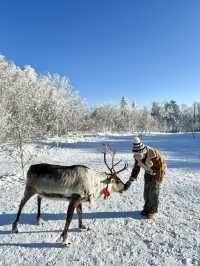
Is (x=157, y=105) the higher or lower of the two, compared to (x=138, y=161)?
higher

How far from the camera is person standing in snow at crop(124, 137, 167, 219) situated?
8.39 meters

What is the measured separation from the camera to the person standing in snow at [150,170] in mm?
8391

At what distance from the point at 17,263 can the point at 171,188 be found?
7.55 meters

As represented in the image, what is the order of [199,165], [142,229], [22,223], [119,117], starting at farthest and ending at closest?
[119,117], [199,165], [22,223], [142,229]

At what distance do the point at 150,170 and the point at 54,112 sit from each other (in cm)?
4163

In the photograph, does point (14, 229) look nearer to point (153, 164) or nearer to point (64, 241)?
point (64, 241)

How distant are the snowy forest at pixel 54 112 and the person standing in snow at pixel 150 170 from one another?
30.3 ft

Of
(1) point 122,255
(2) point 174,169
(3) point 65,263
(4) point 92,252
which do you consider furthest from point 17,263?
(2) point 174,169

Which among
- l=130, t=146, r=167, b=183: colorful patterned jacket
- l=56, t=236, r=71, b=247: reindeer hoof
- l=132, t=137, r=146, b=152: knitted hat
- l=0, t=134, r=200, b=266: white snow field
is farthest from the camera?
l=130, t=146, r=167, b=183: colorful patterned jacket

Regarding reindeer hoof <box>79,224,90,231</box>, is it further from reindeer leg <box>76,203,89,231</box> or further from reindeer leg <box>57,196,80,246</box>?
reindeer leg <box>57,196,80,246</box>

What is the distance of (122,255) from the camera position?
6609 mm

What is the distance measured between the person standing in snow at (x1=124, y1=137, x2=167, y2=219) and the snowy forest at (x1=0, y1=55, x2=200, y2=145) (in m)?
9.25

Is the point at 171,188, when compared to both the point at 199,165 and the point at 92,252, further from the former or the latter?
the point at 199,165

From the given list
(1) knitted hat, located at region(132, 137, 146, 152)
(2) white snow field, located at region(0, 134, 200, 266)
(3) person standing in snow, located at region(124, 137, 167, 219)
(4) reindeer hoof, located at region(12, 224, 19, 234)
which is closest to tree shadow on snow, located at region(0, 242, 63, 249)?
(2) white snow field, located at region(0, 134, 200, 266)
